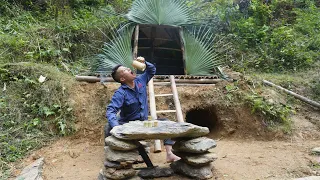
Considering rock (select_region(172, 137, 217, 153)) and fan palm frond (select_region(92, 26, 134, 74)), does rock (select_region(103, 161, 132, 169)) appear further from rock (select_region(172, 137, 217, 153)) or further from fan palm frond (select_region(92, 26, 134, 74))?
fan palm frond (select_region(92, 26, 134, 74))

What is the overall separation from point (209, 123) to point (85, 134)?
2.38m

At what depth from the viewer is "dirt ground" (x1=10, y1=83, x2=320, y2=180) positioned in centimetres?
387

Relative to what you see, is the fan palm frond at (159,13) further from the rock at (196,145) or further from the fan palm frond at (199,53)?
the rock at (196,145)

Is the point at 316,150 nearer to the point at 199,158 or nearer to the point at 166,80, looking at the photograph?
the point at 199,158

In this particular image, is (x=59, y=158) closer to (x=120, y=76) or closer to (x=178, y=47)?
(x=120, y=76)

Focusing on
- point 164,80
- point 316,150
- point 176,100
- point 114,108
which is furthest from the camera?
point 164,80

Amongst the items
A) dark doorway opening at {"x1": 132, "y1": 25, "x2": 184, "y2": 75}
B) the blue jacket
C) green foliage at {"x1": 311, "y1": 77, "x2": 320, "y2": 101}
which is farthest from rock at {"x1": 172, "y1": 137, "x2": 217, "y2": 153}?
dark doorway opening at {"x1": 132, "y1": 25, "x2": 184, "y2": 75}

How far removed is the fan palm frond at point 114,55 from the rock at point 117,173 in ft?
9.30

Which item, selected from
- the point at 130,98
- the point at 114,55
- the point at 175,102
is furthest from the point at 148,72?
the point at 114,55

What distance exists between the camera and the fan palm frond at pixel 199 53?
6282mm

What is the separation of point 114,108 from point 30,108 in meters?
2.07

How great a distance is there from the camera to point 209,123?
608cm

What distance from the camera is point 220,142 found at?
5215mm

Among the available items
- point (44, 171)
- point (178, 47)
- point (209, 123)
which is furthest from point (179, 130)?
point (178, 47)
